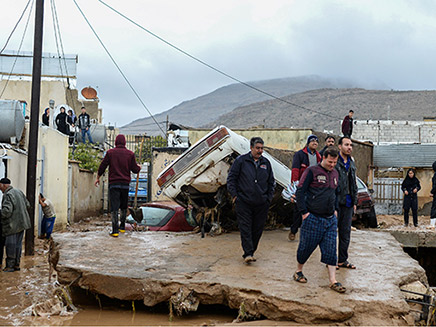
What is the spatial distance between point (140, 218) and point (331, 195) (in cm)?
550

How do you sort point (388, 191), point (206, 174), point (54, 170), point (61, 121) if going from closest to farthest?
point (206, 174)
point (54, 170)
point (61, 121)
point (388, 191)

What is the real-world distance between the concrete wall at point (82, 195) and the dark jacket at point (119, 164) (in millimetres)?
9017

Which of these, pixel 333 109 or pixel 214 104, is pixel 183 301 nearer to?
pixel 333 109

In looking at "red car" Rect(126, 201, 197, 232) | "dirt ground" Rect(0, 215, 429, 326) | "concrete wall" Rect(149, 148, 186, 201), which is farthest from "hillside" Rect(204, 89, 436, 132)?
"dirt ground" Rect(0, 215, 429, 326)

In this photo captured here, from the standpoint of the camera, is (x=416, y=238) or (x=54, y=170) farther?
(x=54, y=170)

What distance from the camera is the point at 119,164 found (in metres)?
8.69

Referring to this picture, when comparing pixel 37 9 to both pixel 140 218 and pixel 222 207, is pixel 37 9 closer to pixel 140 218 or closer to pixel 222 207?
pixel 140 218

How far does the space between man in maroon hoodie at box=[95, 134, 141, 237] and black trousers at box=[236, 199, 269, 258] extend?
2.73m

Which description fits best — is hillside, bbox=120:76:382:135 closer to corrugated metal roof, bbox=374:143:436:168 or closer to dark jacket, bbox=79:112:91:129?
corrugated metal roof, bbox=374:143:436:168

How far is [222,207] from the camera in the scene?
9.36 m

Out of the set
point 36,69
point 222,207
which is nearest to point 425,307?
point 222,207

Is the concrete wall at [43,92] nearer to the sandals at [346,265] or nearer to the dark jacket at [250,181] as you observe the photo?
the dark jacket at [250,181]

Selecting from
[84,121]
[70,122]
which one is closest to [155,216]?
[70,122]

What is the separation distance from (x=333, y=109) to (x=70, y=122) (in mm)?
83150
